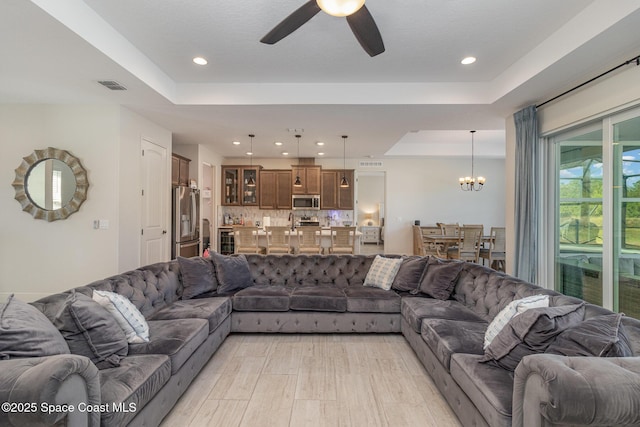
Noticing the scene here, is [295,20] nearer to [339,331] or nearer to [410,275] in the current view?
[410,275]

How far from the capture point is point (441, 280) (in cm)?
322

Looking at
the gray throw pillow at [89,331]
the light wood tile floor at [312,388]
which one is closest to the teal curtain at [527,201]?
the light wood tile floor at [312,388]

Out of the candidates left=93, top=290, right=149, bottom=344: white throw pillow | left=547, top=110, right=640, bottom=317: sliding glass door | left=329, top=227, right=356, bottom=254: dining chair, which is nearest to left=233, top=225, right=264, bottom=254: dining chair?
left=329, top=227, right=356, bottom=254: dining chair

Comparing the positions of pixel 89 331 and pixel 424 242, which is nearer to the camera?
pixel 89 331

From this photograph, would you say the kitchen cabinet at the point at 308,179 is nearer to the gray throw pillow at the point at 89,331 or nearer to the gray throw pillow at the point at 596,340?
the gray throw pillow at the point at 89,331

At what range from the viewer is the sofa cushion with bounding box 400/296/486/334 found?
2642 mm

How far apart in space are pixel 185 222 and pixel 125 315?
3858mm

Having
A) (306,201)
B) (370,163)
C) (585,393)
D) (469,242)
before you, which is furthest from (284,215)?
(585,393)

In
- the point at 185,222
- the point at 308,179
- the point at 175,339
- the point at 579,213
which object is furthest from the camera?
the point at 308,179

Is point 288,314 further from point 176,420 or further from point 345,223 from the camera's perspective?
point 345,223

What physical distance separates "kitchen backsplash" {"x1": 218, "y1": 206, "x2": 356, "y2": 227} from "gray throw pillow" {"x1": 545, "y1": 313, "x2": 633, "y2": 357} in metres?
6.65

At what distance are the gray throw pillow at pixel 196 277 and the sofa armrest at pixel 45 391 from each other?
1.90 metres

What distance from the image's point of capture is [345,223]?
819cm

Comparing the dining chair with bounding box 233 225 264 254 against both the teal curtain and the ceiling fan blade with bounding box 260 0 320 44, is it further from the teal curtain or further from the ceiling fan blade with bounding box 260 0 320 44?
the teal curtain
